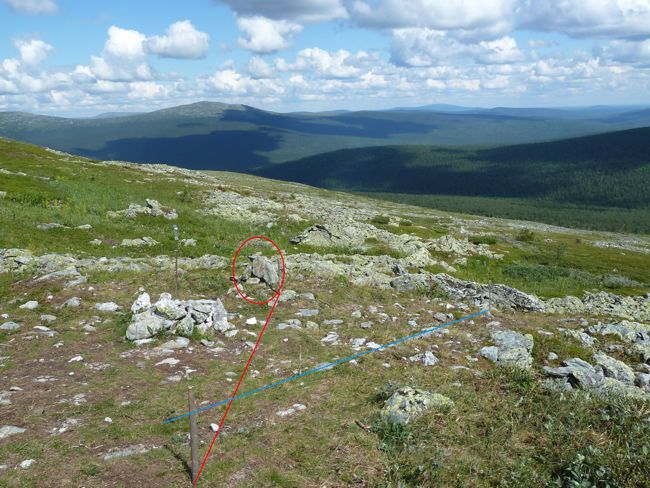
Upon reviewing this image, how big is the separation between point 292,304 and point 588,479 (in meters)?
11.9

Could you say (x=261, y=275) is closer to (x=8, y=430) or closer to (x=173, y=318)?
(x=173, y=318)

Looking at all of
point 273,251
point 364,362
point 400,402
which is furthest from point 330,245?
point 400,402

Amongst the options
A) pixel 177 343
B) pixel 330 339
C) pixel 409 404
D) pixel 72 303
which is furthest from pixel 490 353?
pixel 72 303

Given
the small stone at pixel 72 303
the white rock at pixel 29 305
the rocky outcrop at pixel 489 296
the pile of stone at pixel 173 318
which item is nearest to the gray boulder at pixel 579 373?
the rocky outcrop at pixel 489 296

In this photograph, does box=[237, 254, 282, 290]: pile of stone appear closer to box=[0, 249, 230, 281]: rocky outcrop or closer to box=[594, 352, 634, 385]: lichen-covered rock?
box=[0, 249, 230, 281]: rocky outcrop

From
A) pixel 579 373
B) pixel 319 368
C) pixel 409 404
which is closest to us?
pixel 409 404

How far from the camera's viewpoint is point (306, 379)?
1207 centimetres

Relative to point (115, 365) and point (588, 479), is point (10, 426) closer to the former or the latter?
point (115, 365)

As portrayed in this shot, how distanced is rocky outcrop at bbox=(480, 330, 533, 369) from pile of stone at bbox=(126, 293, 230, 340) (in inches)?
352

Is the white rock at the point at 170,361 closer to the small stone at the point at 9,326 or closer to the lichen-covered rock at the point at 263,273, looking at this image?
the small stone at the point at 9,326

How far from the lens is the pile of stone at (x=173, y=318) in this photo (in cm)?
1407

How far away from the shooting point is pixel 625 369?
42.8ft

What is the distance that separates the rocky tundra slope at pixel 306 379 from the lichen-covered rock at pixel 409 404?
1.5 inches

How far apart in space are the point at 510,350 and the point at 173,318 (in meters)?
11.3
